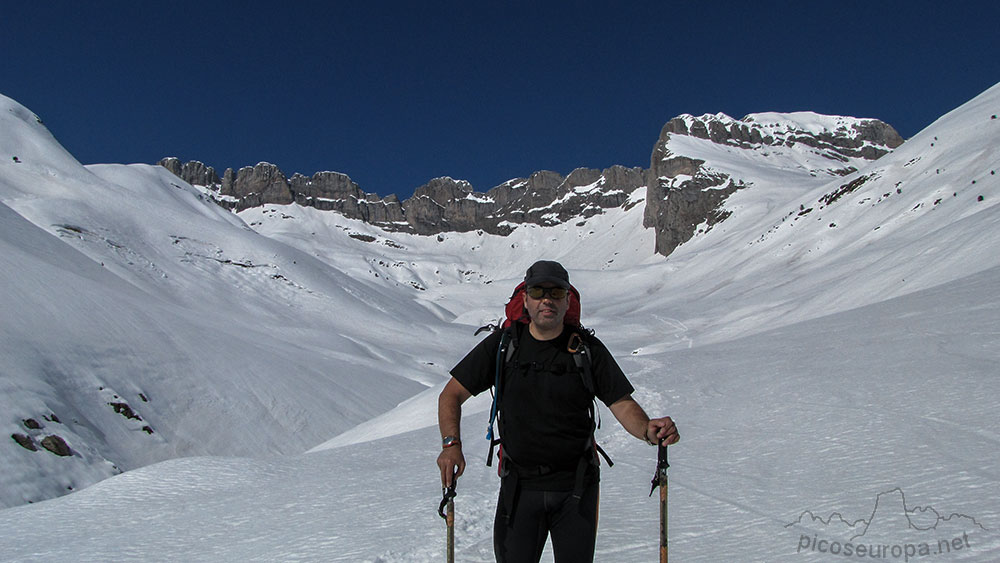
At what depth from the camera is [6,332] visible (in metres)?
15.9

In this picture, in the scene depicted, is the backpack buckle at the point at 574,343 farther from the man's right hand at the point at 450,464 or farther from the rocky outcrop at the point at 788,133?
the rocky outcrop at the point at 788,133

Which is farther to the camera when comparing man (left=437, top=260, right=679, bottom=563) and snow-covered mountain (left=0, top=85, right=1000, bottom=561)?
snow-covered mountain (left=0, top=85, right=1000, bottom=561)

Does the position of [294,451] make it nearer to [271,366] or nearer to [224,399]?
[224,399]

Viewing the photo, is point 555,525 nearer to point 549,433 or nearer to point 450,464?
point 549,433

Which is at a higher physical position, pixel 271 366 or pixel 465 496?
pixel 271 366

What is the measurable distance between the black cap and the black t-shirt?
1.01 ft

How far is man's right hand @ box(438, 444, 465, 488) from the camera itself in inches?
119

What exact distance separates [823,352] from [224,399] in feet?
59.6

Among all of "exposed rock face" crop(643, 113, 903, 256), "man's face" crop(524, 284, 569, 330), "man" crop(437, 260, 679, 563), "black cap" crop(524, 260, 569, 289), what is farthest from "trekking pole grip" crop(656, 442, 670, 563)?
"exposed rock face" crop(643, 113, 903, 256)

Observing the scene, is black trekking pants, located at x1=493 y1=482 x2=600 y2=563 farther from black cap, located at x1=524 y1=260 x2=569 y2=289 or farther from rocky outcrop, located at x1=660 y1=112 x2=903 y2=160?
rocky outcrop, located at x1=660 y1=112 x2=903 y2=160

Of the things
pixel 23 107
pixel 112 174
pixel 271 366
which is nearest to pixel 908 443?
pixel 271 366

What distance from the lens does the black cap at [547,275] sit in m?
3.07

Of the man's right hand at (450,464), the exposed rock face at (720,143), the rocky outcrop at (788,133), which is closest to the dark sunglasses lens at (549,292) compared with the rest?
the man's right hand at (450,464)

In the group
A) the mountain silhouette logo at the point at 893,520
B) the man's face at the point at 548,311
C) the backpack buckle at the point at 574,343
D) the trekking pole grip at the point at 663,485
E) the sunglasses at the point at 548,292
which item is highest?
the sunglasses at the point at 548,292
